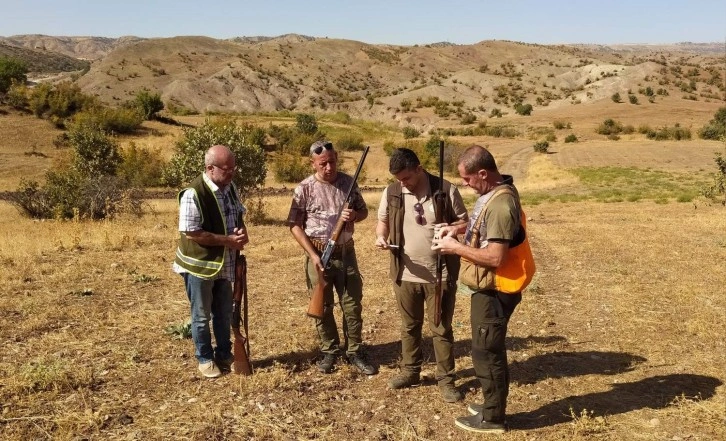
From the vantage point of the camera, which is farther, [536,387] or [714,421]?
[536,387]

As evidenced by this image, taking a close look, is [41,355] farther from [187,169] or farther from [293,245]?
[187,169]

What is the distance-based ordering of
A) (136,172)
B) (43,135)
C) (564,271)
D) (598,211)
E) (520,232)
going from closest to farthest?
(520,232), (564,271), (598,211), (136,172), (43,135)

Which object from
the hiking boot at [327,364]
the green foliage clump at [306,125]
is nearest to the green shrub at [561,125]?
the green foliage clump at [306,125]

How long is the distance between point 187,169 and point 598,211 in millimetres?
12173

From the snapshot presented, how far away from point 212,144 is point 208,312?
37.8ft

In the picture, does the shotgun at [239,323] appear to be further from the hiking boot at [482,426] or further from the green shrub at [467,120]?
the green shrub at [467,120]

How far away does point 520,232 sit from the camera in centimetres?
366

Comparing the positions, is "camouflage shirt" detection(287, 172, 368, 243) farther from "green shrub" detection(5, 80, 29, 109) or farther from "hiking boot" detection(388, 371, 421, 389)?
"green shrub" detection(5, 80, 29, 109)

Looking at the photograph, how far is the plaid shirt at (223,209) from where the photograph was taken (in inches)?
173

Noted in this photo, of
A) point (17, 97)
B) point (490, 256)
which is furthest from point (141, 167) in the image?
point (490, 256)

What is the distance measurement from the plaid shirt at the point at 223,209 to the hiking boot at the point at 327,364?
113 centimetres

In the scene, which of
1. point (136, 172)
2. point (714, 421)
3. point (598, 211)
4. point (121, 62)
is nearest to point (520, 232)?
point (714, 421)

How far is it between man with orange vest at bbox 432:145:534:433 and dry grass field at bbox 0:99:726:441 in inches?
31.0

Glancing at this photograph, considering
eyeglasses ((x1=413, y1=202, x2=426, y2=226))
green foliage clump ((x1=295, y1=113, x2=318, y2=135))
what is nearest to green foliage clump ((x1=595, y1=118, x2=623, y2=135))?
green foliage clump ((x1=295, y1=113, x2=318, y2=135))
